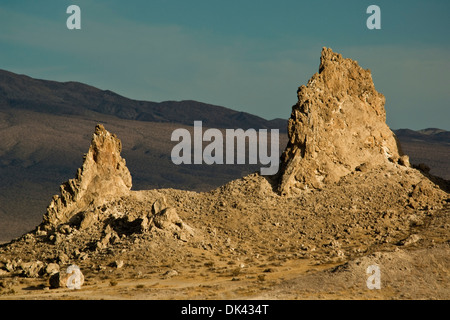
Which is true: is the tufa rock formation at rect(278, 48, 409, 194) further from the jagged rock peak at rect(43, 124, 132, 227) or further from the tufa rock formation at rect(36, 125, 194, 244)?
the jagged rock peak at rect(43, 124, 132, 227)

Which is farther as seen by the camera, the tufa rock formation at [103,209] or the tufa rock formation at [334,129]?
the tufa rock formation at [334,129]

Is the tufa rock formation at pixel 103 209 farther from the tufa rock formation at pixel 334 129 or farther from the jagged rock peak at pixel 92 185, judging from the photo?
the tufa rock formation at pixel 334 129

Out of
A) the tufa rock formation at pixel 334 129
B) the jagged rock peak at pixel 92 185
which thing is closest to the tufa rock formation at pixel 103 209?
the jagged rock peak at pixel 92 185

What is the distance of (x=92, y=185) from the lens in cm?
5462

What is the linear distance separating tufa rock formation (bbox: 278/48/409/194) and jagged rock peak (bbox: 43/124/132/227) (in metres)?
11.1

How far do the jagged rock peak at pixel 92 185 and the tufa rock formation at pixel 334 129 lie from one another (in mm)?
11058

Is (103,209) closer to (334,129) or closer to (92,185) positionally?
(92,185)

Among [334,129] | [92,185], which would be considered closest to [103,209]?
[92,185]

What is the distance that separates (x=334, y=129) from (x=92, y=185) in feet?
54.5

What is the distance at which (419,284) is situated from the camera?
40.2 meters

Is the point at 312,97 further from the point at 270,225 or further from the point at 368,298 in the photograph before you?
the point at 368,298

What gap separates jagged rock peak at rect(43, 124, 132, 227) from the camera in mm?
54281

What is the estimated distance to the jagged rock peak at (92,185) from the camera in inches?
2137
